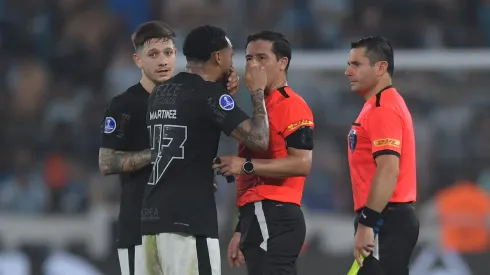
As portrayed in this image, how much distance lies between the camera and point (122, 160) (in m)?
5.83

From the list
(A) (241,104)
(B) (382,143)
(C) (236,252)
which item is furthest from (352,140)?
(A) (241,104)

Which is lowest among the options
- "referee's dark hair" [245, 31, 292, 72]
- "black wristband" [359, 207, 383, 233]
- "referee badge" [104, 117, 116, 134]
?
"black wristband" [359, 207, 383, 233]

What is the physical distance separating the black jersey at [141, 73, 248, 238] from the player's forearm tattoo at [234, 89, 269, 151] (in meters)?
0.04

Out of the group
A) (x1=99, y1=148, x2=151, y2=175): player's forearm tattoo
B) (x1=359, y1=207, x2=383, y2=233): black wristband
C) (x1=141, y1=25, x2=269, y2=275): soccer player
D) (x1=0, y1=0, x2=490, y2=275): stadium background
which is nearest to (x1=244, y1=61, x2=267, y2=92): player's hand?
(x1=141, y1=25, x2=269, y2=275): soccer player

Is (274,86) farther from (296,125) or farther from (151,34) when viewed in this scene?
(151,34)

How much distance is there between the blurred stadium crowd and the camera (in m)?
10.2

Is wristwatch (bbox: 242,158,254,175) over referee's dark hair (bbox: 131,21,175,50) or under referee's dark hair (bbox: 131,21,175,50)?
under

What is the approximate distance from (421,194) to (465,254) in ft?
2.57

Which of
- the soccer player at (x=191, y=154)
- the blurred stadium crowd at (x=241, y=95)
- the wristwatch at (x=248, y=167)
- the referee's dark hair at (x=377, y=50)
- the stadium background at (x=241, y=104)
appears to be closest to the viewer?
the soccer player at (x=191, y=154)

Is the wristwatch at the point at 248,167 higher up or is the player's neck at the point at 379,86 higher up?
the player's neck at the point at 379,86

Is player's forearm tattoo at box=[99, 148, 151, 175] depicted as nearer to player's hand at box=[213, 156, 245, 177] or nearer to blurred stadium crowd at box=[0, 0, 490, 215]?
player's hand at box=[213, 156, 245, 177]

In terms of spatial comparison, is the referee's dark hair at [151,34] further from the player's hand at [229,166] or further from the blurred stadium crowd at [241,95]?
the blurred stadium crowd at [241,95]

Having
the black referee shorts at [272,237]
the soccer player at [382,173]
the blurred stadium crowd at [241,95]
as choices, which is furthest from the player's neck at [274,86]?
the blurred stadium crowd at [241,95]

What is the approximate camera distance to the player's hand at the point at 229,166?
5.41 m
